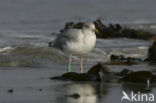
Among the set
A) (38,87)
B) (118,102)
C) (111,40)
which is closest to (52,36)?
(111,40)

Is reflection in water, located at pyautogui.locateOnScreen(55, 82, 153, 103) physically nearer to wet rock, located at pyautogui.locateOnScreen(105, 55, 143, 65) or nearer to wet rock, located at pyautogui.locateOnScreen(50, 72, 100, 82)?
wet rock, located at pyautogui.locateOnScreen(50, 72, 100, 82)

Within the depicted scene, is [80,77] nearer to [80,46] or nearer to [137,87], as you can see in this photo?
[137,87]

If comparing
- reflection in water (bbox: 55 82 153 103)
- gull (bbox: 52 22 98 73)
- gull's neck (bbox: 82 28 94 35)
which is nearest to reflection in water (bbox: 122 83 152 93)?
reflection in water (bbox: 55 82 153 103)

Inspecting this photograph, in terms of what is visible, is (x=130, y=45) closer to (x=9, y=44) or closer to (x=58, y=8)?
(x=9, y=44)

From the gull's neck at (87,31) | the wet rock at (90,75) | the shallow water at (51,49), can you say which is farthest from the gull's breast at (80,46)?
the wet rock at (90,75)

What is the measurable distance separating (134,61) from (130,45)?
100 inches

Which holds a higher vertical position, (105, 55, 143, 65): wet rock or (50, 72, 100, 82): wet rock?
(105, 55, 143, 65): wet rock

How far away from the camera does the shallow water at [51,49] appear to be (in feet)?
20.9

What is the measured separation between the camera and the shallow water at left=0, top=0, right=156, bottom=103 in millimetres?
6355

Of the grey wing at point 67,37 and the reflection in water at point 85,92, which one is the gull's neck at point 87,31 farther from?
the reflection in water at point 85,92

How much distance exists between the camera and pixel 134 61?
9.33m

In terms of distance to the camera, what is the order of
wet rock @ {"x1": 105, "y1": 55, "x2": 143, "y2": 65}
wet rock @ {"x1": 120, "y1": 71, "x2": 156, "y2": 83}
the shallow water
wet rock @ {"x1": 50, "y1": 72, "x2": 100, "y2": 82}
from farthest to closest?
wet rock @ {"x1": 105, "y1": 55, "x2": 143, "y2": 65} → wet rock @ {"x1": 50, "y1": 72, "x2": 100, "y2": 82} → wet rock @ {"x1": 120, "y1": 71, "x2": 156, "y2": 83} → the shallow water

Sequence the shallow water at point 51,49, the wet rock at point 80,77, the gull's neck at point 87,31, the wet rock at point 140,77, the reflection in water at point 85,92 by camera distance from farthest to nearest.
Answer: the gull's neck at point 87,31 < the wet rock at point 80,77 < the wet rock at point 140,77 < the shallow water at point 51,49 < the reflection in water at point 85,92

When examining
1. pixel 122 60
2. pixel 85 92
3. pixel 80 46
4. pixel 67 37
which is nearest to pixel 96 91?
pixel 85 92
